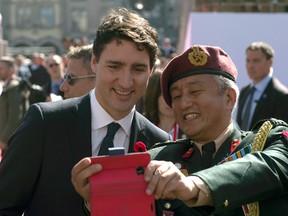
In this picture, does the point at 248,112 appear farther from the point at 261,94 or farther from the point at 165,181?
the point at 165,181

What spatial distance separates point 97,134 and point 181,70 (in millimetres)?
827

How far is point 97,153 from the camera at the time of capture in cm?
399

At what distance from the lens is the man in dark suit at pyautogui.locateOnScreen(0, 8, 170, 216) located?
3855 millimetres

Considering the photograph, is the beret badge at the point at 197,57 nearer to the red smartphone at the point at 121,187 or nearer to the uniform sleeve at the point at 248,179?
the uniform sleeve at the point at 248,179

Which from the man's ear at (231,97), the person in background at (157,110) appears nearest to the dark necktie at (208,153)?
the man's ear at (231,97)

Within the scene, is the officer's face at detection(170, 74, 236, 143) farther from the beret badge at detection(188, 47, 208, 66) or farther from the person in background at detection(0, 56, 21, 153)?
the person in background at detection(0, 56, 21, 153)

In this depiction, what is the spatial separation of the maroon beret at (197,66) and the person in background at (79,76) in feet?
8.05

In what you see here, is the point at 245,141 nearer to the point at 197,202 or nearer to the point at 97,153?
the point at 197,202

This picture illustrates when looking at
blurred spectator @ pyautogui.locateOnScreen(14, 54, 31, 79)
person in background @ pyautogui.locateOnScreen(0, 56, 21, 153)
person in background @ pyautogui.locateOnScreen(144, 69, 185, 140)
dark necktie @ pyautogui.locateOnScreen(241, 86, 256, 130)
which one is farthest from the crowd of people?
blurred spectator @ pyautogui.locateOnScreen(14, 54, 31, 79)

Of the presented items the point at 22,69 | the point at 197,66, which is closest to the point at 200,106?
the point at 197,66

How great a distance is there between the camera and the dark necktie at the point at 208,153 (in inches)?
131

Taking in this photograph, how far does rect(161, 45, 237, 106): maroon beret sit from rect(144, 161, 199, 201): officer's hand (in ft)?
2.72

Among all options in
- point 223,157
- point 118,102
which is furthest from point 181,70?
point 118,102

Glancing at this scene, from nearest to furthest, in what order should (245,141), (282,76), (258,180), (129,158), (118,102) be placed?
(129,158) < (258,180) < (245,141) < (118,102) < (282,76)
